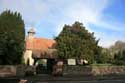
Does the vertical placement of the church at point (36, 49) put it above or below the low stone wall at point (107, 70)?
above

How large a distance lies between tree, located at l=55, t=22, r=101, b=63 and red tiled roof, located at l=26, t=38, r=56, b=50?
61.5 feet

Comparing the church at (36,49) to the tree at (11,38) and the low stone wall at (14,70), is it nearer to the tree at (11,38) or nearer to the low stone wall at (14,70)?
the tree at (11,38)

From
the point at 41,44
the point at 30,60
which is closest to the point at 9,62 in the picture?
the point at 30,60

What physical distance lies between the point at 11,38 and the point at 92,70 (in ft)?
58.0

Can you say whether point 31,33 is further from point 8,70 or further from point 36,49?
point 8,70

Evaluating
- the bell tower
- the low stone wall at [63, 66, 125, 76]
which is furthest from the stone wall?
the bell tower

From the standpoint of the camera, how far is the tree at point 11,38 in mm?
55213

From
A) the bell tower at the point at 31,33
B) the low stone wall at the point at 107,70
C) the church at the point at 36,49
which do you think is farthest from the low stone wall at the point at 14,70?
the bell tower at the point at 31,33

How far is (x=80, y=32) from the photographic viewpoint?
217ft

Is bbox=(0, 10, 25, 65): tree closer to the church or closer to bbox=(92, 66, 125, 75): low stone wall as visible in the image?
the church

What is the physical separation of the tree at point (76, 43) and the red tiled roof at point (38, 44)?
18739 mm

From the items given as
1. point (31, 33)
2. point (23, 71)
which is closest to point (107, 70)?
point (23, 71)

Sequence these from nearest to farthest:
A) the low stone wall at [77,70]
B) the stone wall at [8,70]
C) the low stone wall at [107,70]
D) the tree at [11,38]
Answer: the stone wall at [8,70], the tree at [11,38], the low stone wall at [77,70], the low stone wall at [107,70]

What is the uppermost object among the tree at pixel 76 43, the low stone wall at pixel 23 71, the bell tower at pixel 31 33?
the bell tower at pixel 31 33
